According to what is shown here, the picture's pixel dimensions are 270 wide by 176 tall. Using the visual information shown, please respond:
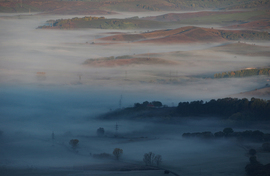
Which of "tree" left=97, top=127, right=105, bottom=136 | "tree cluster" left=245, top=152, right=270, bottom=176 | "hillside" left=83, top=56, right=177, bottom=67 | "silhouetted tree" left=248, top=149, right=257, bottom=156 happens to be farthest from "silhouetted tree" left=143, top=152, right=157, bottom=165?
"hillside" left=83, top=56, right=177, bottom=67

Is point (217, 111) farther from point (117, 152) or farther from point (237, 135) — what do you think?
point (117, 152)

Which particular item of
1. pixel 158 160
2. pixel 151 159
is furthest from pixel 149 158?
pixel 158 160

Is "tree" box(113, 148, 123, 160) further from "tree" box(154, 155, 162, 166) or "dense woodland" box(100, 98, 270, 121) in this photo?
"dense woodland" box(100, 98, 270, 121)

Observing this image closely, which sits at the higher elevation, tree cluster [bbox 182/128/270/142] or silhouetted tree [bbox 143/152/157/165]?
tree cluster [bbox 182/128/270/142]

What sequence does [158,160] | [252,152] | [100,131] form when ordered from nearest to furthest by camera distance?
[158,160], [252,152], [100,131]

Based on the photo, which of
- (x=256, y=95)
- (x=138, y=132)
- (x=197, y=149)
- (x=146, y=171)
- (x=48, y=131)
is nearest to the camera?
(x=146, y=171)

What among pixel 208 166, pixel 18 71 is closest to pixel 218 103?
pixel 208 166

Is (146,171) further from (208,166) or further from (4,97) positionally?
(4,97)

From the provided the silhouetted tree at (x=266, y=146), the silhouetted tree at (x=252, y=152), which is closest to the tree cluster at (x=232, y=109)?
the silhouetted tree at (x=266, y=146)
